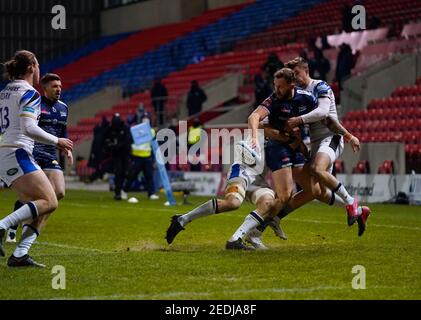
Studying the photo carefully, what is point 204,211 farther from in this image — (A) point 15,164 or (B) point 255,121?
(A) point 15,164

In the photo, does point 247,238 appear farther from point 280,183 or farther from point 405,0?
point 405,0

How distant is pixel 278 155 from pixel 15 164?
3332 millimetres

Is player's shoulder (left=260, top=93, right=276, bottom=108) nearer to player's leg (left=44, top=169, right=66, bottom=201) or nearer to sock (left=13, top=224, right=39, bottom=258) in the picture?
player's leg (left=44, top=169, right=66, bottom=201)

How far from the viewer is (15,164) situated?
31.9 ft

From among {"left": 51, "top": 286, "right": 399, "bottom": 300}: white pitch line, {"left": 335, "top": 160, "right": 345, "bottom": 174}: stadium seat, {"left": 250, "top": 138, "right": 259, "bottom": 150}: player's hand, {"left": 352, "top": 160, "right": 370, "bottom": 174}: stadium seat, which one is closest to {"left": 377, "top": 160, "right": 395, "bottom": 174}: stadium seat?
{"left": 352, "top": 160, "right": 370, "bottom": 174}: stadium seat

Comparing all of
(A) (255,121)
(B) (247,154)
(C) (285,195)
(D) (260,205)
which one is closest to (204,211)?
(D) (260,205)

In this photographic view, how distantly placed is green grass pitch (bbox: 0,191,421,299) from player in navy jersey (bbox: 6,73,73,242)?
0.91 meters

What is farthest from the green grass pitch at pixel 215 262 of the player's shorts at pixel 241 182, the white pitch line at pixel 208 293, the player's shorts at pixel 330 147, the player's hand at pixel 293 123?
the player's hand at pixel 293 123

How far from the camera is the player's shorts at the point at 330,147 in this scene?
480 inches

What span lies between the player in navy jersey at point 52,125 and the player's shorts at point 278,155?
2.54 meters

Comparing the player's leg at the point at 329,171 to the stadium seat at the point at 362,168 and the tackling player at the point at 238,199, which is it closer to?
the tackling player at the point at 238,199

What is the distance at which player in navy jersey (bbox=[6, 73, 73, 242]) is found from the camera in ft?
38.7
